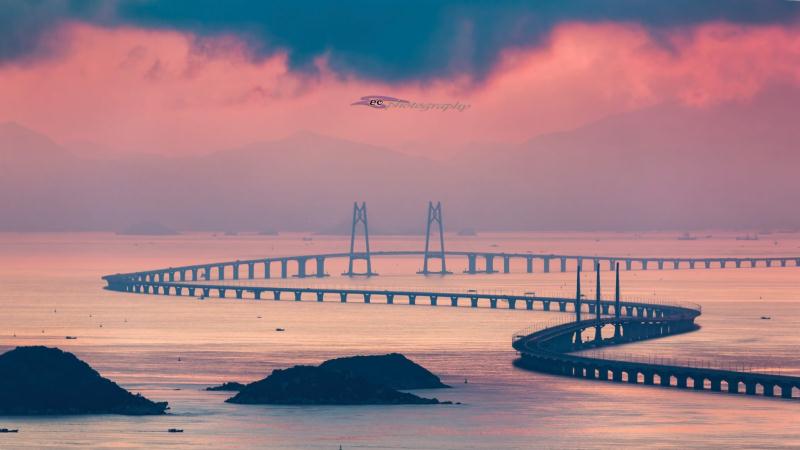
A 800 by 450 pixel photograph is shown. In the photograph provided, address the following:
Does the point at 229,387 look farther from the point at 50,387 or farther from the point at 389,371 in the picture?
the point at 50,387

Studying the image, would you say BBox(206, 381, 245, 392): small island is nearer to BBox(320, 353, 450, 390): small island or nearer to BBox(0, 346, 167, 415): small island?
BBox(320, 353, 450, 390): small island

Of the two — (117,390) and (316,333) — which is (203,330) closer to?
(316,333)

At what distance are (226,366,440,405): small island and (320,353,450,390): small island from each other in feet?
10.7

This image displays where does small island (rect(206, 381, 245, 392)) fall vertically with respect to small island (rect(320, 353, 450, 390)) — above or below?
below

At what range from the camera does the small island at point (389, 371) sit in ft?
359

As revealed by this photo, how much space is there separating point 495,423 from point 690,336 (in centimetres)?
7336

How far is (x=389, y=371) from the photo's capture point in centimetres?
11156

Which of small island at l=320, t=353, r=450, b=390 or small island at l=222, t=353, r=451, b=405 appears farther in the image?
small island at l=320, t=353, r=450, b=390

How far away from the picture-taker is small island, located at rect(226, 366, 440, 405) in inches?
4055

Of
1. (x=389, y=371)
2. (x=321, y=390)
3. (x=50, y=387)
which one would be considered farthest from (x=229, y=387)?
(x=50, y=387)

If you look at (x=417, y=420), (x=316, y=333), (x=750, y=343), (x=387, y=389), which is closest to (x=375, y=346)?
(x=316, y=333)

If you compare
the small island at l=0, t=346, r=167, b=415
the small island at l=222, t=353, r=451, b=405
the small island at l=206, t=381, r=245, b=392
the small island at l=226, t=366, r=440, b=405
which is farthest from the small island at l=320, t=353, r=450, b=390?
the small island at l=0, t=346, r=167, b=415

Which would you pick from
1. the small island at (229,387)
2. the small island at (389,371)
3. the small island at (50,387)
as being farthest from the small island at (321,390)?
the small island at (50,387)

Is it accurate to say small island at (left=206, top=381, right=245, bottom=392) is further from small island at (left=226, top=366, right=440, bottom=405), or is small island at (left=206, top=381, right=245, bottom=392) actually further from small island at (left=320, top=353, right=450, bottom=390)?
small island at (left=320, top=353, right=450, bottom=390)
